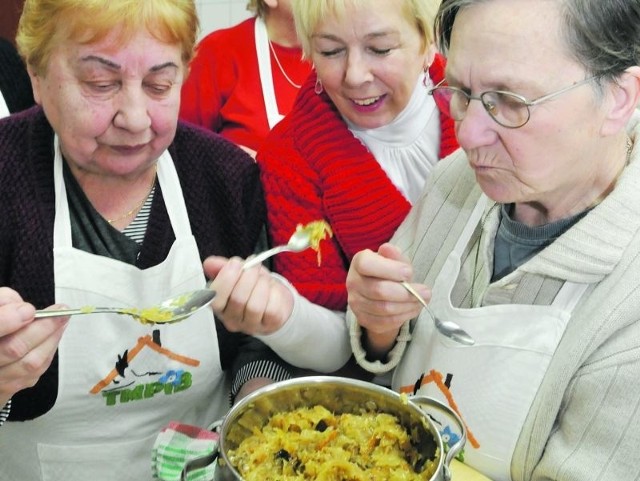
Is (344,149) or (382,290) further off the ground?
(344,149)

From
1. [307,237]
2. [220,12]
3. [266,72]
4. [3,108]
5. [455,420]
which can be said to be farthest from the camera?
A: [220,12]

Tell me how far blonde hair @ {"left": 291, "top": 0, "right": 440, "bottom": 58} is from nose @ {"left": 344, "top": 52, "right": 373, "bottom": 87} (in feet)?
0.28

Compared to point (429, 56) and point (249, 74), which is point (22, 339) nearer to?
point (429, 56)

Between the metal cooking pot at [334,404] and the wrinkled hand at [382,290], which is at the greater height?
the wrinkled hand at [382,290]

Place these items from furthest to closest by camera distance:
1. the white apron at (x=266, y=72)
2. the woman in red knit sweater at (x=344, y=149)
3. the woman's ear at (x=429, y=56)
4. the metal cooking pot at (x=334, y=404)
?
the white apron at (x=266, y=72) < the woman's ear at (x=429, y=56) < the woman in red knit sweater at (x=344, y=149) < the metal cooking pot at (x=334, y=404)

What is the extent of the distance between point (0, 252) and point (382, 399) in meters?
0.74

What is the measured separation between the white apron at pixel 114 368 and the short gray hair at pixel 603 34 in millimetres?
776

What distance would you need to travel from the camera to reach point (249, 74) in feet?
7.89

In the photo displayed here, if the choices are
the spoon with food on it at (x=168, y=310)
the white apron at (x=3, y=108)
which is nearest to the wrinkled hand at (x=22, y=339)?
the spoon with food on it at (x=168, y=310)

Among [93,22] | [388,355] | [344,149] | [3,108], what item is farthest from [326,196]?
[3,108]

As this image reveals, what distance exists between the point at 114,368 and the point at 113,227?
27cm

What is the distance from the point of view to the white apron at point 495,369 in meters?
1.13

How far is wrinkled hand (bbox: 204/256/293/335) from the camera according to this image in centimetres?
116

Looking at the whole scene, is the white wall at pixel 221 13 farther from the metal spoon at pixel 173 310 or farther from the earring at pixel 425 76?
the metal spoon at pixel 173 310
